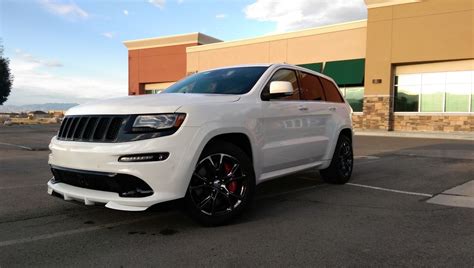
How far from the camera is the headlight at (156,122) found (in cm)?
432

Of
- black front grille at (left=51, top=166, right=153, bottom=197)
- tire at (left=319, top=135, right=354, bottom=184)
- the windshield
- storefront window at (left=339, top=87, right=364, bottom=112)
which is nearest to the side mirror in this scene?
the windshield

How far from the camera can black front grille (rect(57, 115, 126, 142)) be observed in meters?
4.39

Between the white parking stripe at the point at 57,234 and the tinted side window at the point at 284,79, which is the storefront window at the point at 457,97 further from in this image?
the white parking stripe at the point at 57,234

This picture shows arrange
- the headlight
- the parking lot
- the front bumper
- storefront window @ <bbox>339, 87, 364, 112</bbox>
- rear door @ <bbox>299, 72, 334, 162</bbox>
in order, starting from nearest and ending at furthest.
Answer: the parking lot → the front bumper → the headlight → rear door @ <bbox>299, 72, 334, 162</bbox> → storefront window @ <bbox>339, 87, 364, 112</bbox>

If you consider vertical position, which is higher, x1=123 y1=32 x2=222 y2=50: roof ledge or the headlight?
x1=123 y1=32 x2=222 y2=50: roof ledge

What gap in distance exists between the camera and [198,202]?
463 centimetres

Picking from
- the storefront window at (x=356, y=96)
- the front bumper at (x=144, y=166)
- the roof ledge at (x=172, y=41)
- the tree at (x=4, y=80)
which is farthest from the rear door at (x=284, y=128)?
the tree at (x=4, y=80)

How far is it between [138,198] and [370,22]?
25335mm

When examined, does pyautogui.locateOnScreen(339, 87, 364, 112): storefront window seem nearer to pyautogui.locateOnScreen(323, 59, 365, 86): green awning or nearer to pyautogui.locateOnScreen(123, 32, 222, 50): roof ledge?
pyautogui.locateOnScreen(323, 59, 365, 86): green awning

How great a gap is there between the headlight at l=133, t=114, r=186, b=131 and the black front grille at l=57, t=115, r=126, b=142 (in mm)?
164

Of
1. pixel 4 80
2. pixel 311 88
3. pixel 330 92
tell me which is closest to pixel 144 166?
pixel 311 88

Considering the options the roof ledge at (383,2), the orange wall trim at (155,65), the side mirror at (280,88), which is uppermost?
the roof ledge at (383,2)

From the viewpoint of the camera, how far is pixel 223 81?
19.3 ft

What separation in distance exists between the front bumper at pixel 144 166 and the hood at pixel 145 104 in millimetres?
297
